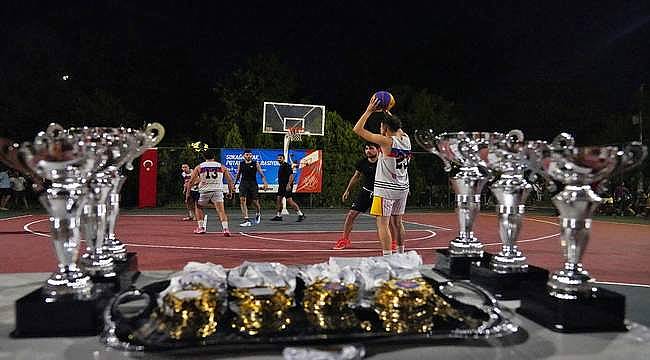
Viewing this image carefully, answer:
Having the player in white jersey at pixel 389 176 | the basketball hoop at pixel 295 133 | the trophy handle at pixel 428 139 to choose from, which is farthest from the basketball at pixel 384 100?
the basketball hoop at pixel 295 133

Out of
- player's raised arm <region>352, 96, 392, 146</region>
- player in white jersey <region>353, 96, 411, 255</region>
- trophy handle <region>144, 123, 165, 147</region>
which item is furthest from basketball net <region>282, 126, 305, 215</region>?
trophy handle <region>144, 123, 165, 147</region>

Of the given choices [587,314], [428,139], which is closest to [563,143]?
[587,314]

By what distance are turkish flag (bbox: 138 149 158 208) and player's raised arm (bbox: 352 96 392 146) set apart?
1531 cm

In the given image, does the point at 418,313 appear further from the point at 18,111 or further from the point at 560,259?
the point at 18,111

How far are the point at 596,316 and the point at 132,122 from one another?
34.5 m

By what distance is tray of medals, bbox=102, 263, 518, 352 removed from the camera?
3299 millimetres

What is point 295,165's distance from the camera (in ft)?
66.4

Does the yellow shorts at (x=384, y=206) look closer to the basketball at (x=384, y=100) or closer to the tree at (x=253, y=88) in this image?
the basketball at (x=384, y=100)

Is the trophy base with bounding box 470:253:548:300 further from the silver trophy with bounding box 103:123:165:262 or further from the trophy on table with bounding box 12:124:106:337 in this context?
the silver trophy with bounding box 103:123:165:262

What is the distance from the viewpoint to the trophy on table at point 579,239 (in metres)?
3.80

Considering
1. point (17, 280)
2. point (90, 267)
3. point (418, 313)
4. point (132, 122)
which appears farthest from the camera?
point (132, 122)

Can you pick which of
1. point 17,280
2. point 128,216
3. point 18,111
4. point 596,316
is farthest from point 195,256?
point 18,111

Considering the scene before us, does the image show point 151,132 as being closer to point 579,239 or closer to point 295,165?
point 579,239

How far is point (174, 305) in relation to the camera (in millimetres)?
3424
